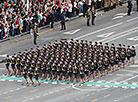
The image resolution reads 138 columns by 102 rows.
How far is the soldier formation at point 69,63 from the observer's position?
144 feet

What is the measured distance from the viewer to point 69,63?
44375mm

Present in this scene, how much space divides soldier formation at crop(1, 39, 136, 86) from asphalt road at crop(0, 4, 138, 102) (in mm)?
833

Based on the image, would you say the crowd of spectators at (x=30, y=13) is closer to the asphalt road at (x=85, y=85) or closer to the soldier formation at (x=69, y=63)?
the asphalt road at (x=85, y=85)

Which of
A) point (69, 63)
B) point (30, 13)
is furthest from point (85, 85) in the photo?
point (30, 13)

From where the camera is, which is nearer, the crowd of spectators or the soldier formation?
the soldier formation

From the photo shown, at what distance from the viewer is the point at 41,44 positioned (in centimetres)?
5544

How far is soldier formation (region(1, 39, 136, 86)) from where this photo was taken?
144 feet

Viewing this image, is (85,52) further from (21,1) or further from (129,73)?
(21,1)

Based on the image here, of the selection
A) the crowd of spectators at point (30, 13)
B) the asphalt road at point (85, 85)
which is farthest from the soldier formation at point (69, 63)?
the crowd of spectators at point (30, 13)

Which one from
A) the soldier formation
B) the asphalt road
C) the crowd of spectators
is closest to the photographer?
the asphalt road

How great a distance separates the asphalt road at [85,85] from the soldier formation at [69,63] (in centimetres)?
83

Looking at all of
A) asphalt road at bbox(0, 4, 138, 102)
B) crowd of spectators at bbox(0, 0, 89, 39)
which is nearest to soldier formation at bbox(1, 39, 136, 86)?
asphalt road at bbox(0, 4, 138, 102)

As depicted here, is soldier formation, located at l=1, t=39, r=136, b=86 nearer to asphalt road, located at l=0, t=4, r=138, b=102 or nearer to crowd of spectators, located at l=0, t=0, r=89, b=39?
asphalt road, located at l=0, t=4, r=138, b=102

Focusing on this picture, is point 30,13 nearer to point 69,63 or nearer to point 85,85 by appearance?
point 69,63
